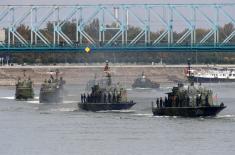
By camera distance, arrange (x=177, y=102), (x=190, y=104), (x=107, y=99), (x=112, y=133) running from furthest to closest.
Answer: (x=107, y=99)
(x=177, y=102)
(x=190, y=104)
(x=112, y=133)

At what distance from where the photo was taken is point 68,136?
80375 millimetres

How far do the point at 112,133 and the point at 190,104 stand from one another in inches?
621

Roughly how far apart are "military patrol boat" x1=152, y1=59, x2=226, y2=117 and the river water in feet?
4.17

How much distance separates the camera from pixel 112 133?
82.8m

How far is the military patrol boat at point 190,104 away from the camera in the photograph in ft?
318

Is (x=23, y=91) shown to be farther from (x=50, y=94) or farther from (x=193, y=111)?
(x=193, y=111)

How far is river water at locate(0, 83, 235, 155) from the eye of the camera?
2803 inches

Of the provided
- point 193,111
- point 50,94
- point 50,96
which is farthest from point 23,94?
point 193,111

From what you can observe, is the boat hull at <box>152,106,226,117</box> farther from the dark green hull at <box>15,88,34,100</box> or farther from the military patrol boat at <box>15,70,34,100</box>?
the military patrol boat at <box>15,70,34,100</box>

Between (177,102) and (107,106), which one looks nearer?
(177,102)

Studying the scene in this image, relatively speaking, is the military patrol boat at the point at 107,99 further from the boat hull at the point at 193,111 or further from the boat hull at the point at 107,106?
the boat hull at the point at 193,111

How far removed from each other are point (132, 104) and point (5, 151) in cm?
4127

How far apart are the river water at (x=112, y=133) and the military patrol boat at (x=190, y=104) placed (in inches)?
50.0

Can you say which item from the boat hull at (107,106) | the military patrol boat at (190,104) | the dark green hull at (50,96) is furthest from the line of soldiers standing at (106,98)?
the dark green hull at (50,96)
